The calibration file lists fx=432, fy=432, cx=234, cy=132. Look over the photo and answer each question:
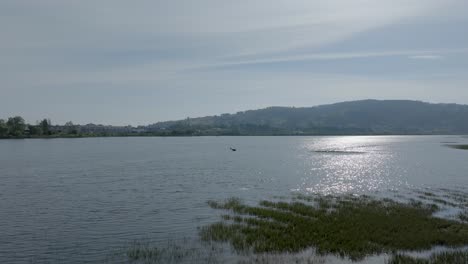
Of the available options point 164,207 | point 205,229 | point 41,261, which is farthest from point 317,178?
point 41,261

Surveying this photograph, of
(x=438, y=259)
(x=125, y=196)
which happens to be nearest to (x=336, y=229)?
(x=438, y=259)

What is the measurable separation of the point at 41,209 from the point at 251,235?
79.4ft

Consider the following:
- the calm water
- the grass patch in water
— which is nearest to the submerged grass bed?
the grass patch in water

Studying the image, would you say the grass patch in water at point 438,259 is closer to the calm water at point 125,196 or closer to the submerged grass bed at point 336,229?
the submerged grass bed at point 336,229

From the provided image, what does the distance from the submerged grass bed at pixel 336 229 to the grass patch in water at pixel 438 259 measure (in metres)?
1.83

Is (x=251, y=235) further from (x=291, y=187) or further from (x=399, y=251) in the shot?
(x=291, y=187)

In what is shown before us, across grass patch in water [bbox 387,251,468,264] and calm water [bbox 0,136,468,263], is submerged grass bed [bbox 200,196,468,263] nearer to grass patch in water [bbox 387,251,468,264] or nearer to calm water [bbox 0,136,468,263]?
grass patch in water [bbox 387,251,468,264]

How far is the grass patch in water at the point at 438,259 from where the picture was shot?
25.6 m

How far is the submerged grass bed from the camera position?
96.3 feet

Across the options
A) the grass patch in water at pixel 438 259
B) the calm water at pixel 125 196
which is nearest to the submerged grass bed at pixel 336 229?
the grass patch in water at pixel 438 259

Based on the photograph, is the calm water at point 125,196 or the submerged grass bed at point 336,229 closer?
the submerged grass bed at point 336,229

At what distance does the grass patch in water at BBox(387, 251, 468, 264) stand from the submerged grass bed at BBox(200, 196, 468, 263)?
1.83m

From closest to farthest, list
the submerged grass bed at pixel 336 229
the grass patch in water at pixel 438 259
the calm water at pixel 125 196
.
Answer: the grass patch in water at pixel 438 259
the submerged grass bed at pixel 336 229
the calm water at pixel 125 196

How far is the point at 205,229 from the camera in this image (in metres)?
35.2
